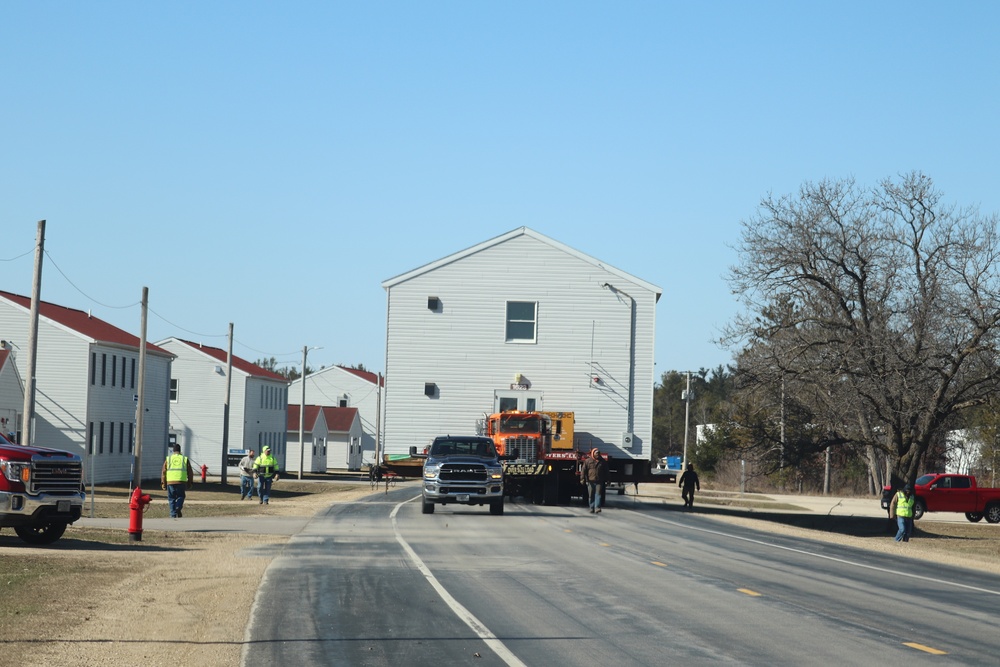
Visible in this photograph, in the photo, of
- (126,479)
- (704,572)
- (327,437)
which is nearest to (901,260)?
(704,572)

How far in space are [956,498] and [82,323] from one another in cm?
3771

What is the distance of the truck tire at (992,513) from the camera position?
47688mm

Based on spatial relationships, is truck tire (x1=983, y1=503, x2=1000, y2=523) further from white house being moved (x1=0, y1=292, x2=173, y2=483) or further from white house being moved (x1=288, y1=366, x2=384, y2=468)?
white house being moved (x1=288, y1=366, x2=384, y2=468)

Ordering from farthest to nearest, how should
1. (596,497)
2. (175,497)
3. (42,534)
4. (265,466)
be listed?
(265,466), (596,497), (175,497), (42,534)

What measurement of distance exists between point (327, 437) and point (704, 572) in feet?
270

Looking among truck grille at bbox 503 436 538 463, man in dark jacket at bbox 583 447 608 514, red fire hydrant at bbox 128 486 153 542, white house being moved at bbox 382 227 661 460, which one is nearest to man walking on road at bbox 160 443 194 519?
red fire hydrant at bbox 128 486 153 542

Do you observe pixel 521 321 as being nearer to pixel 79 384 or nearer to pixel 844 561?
pixel 844 561

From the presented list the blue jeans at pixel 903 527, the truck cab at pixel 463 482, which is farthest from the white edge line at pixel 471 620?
the blue jeans at pixel 903 527

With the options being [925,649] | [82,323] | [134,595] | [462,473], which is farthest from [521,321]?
[925,649]

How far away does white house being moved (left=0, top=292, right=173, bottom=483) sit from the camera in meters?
52.1

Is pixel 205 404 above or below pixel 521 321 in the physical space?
below

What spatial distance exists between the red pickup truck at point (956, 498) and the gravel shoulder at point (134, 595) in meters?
22.4

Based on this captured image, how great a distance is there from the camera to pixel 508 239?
4162 cm

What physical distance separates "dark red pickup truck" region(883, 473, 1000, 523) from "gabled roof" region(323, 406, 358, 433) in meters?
59.6
